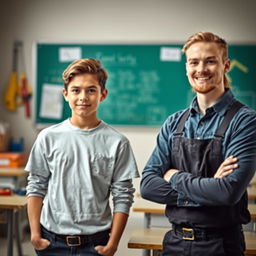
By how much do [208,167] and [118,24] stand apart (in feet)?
11.4

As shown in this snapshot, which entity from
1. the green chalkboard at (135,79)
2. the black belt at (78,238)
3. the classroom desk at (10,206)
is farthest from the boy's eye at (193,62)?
the green chalkboard at (135,79)

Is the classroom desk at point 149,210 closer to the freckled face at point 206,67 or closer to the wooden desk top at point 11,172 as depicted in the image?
the freckled face at point 206,67

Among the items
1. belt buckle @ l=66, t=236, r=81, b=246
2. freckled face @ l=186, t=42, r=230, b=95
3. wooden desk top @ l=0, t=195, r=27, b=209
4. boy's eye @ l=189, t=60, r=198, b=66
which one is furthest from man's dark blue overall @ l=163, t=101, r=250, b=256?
wooden desk top @ l=0, t=195, r=27, b=209

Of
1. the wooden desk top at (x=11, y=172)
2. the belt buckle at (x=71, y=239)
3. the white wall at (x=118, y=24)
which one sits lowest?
the wooden desk top at (x=11, y=172)

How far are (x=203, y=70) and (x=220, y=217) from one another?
598 millimetres

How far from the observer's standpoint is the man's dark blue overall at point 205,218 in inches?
67.6

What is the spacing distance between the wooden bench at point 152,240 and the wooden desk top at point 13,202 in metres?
0.77

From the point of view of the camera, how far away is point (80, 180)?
189 cm

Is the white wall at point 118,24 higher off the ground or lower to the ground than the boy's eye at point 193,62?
higher

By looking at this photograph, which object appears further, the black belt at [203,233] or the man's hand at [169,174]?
the man's hand at [169,174]

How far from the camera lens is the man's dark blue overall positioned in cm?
172

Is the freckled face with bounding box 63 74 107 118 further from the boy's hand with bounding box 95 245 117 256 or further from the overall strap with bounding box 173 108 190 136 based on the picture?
the boy's hand with bounding box 95 245 117 256

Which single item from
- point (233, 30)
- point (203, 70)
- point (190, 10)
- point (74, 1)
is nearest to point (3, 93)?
point (74, 1)

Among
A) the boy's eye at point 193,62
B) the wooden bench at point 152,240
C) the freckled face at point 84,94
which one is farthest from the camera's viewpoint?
the wooden bench at point 152,240
